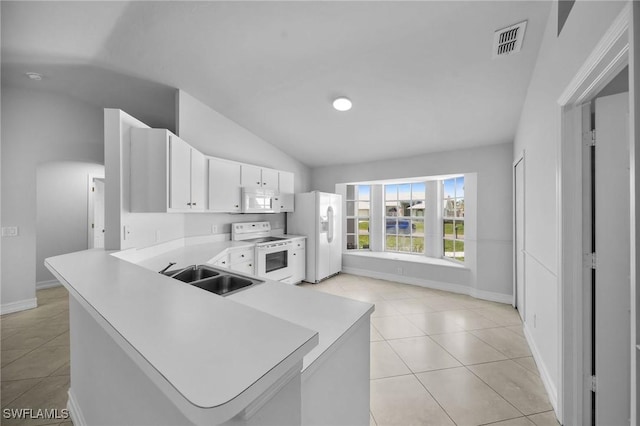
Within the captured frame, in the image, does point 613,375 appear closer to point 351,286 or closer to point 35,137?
point 351,286

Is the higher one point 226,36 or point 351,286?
point 226,36

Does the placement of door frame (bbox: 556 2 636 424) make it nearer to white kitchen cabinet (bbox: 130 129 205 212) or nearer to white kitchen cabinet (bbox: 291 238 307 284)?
white kitchen cabinet (bbox: 130 129 205 212)

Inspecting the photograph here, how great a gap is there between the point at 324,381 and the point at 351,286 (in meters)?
3.66

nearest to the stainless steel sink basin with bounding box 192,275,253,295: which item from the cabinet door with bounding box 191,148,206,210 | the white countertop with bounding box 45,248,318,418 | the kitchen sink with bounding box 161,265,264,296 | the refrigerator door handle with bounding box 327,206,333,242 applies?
the kitchen sink with bounding box 161,265,264,296

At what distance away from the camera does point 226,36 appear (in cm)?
238

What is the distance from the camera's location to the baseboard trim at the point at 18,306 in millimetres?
3172

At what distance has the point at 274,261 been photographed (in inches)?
161

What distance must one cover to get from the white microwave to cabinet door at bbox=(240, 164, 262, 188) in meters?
0.13

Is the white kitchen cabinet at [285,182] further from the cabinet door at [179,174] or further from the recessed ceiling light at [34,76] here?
the recessed ceiling light at [34,76]

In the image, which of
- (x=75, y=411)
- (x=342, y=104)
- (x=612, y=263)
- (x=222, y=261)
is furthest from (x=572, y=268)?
(x=75, y=411)

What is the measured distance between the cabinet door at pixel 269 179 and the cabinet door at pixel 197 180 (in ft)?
3.83

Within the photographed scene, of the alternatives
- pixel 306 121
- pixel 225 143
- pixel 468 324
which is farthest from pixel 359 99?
pixel 468 324

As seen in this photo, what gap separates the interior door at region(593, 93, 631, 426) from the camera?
4.52ft

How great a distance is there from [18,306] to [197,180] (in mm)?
3045
